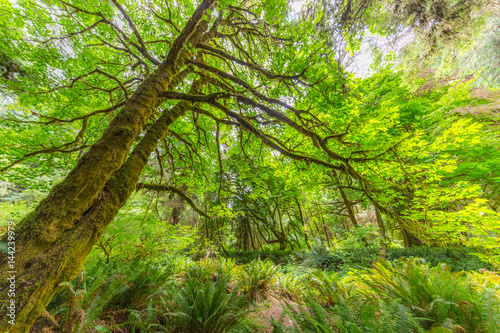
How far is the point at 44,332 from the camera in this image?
1.38m

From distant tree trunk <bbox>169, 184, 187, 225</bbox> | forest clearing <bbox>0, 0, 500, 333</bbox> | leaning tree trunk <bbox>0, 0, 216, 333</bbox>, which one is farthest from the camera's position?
distant tree trunk <bbox>169, 184, 187, 225</bbox>

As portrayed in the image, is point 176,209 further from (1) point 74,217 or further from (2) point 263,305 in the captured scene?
(1) point 74,217

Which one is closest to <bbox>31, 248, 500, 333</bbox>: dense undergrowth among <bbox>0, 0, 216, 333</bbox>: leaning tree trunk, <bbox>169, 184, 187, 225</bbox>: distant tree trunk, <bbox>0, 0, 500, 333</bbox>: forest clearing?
<bbox>0, 0, 500, 333</bbox>: forest clearing

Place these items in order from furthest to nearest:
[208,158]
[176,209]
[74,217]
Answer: [176,209] → [208,158] → [74,217]

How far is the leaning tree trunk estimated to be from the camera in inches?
40.0

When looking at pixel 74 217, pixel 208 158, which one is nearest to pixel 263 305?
pixel 74 217

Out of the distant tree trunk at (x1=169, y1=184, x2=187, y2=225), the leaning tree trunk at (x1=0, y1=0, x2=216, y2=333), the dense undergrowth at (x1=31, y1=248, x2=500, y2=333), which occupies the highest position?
the distant tree trunk at (x1=169, y1=184, x2=187, y2=225)

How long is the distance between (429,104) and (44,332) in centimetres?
1106

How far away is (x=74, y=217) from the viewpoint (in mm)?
1338

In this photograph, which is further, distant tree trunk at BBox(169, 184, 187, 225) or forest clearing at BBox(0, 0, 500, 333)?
distant tree trunk at BBox(169, 184, 187, 225)

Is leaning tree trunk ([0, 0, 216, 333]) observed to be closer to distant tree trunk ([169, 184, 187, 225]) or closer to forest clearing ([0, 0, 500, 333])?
forest clearing ([0, 0, 500, 333])

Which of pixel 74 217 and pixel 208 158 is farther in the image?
pixel 208 158

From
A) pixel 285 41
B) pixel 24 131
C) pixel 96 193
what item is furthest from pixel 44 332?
pixel 285 41

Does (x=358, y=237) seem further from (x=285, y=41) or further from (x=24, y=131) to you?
(x=24, y=131)
